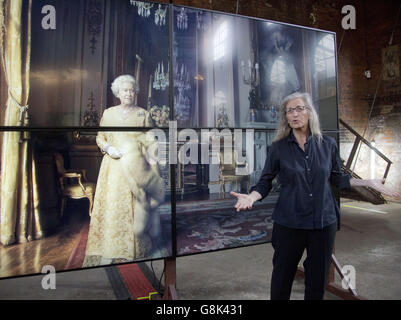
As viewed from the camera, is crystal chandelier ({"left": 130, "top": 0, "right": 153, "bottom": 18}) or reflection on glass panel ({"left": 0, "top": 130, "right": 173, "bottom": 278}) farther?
crystal chandelier ({"left": 130, "top": 0, "right": 153, "bottom": 18})

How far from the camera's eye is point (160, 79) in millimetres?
2098

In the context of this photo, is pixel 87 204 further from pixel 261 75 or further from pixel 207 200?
pixel 261 75

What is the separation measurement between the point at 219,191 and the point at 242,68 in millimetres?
1032

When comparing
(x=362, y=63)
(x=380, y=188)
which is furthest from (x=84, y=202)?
(x=362, y=63)

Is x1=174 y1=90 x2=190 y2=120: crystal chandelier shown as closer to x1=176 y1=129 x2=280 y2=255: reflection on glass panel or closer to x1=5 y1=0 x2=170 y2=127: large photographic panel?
x1=5 y1=0 x2=170 y2=127: large photographic panel

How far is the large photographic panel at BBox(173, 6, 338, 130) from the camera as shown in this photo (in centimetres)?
221

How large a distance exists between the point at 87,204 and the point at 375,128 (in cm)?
766

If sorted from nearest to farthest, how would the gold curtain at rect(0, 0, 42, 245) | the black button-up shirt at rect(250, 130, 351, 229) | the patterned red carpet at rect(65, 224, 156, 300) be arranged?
the black button-up shirt at rect(250, 130, 351, 229) < the gold curtain at rect(0, 0, 42, 245) < the patterned red carpet at rect(65, 224, 156, 300)

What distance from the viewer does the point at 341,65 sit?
7.54 metres

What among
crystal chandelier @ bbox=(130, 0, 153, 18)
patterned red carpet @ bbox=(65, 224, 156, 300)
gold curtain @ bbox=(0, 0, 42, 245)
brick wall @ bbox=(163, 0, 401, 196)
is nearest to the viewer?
gold curtain @ bbox=(0, 0, 42, 245)

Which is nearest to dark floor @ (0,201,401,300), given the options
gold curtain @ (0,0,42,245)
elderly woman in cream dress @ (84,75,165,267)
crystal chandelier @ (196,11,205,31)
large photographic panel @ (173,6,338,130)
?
elderly woman in cream dress @ (84,75,165,267)

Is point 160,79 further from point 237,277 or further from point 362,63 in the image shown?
point 362,63
